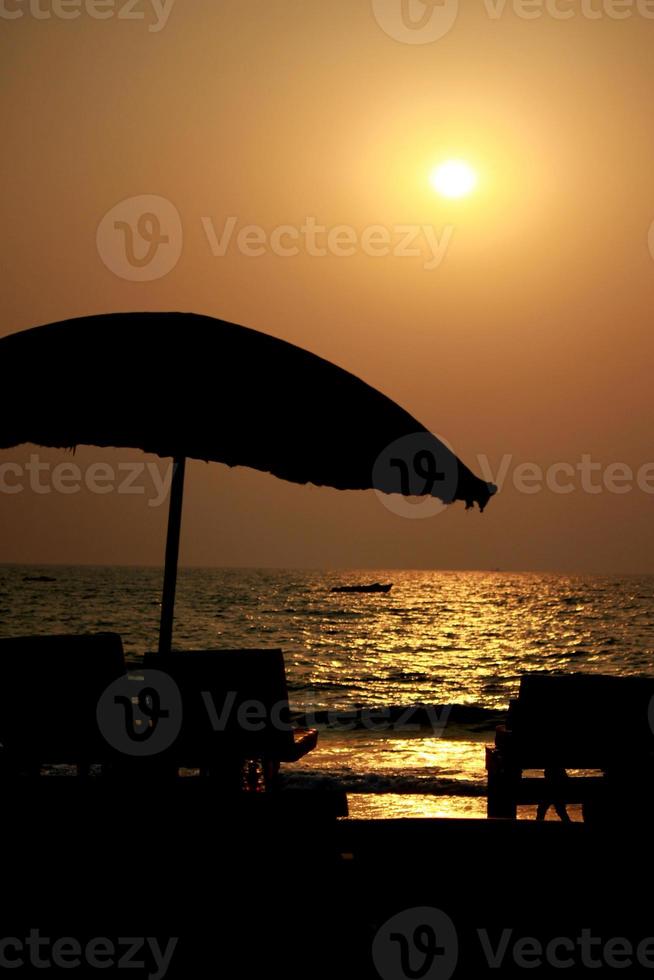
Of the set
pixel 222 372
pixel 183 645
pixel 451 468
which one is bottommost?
pixel 183 645

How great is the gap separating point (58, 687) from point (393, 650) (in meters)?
42.2

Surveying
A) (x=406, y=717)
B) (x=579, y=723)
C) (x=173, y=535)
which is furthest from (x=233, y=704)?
(x=406, y=717)

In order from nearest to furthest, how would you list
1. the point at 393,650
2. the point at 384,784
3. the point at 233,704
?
the point at 233,704
the point at 384,784
the point at 393,650

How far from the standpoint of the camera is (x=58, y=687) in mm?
5539

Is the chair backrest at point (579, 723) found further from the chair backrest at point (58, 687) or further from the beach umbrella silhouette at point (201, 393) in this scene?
the chair backrest at point (58, 687)

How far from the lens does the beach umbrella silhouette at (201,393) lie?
4270 millimetres

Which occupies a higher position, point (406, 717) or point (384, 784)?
point (384, 784)

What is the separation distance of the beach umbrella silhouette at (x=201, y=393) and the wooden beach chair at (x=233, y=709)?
175 centimetres

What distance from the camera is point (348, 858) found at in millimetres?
2334

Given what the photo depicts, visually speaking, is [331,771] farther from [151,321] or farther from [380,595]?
[380,595]

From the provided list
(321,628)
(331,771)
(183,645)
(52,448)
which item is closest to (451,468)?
(52,448)

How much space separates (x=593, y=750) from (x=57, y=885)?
14.8ft

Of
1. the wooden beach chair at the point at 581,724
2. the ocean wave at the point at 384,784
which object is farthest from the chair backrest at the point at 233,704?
the ocean wave at the point at 384,784

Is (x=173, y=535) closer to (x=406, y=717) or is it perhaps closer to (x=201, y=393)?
(x=201, y=393)
